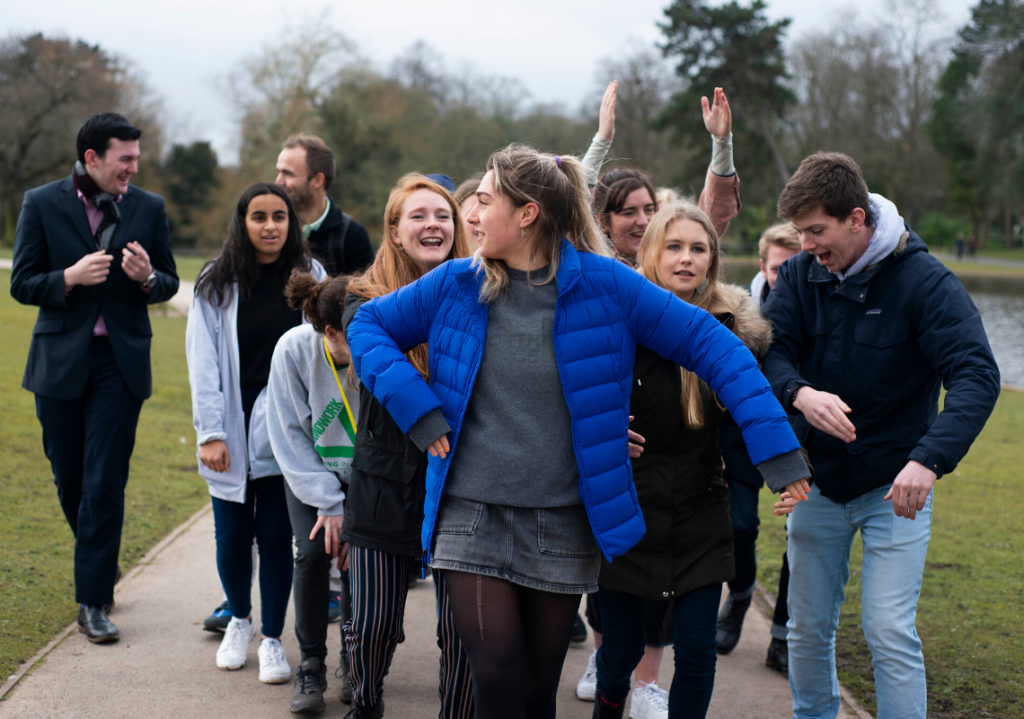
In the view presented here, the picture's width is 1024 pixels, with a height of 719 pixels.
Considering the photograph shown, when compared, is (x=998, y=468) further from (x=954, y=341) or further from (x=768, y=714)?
(x=954, y=341)

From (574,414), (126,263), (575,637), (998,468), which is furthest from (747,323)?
(998,468)

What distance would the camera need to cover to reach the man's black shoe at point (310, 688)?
145 inches

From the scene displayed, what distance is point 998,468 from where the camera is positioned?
888 cm

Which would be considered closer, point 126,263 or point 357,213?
point 126,263

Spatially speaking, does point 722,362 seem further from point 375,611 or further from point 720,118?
point 720,118

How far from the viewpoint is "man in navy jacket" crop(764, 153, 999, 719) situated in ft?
9.68

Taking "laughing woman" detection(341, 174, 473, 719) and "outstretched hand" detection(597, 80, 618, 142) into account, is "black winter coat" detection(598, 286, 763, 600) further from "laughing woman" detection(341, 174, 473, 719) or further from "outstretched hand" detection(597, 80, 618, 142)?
"outstretched hand" detection(597, 80, 618, 142)

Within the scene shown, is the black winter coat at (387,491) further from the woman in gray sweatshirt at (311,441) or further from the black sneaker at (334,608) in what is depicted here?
the black sneaker at (334,608)

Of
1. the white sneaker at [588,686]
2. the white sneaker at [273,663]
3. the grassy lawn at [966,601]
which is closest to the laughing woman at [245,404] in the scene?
the white sneaker at [273,663]

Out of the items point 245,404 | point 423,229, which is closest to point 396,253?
point 423,229

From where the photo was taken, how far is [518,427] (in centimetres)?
261

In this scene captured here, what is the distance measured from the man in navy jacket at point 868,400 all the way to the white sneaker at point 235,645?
2470 millimetres

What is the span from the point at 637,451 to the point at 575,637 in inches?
79.1

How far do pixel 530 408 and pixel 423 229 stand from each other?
4.23 ft
